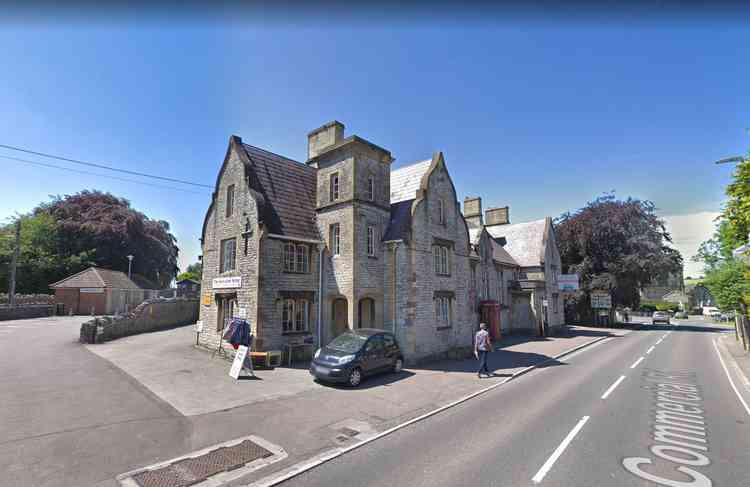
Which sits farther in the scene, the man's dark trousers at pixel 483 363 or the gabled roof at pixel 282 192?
the gabled roof at pixel 282 192

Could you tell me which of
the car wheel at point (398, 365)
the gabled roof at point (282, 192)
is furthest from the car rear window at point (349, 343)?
the gabled roof at point (282, 192)

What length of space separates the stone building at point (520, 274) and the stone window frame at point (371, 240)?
10787 millimetres

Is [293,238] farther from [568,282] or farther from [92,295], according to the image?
[92,295]

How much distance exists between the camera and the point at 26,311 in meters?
31.8

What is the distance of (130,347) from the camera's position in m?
19.0

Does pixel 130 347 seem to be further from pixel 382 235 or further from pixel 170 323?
pixel 382 235

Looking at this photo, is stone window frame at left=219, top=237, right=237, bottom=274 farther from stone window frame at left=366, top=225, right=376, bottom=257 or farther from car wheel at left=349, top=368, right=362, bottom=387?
car wheel at left=349, top=368, right=362, bottom=387

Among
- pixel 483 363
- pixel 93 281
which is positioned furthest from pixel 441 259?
pixel 93 281

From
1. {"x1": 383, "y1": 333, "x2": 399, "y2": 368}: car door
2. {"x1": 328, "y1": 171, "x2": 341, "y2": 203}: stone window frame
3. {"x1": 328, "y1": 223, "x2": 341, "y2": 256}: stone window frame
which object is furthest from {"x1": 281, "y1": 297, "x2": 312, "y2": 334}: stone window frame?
{"x1": 328, "y1": 171, "x2": 341, "y2": 203}: stone window frame

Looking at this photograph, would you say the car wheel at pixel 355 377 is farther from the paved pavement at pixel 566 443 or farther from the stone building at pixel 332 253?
the stone building at pixel 332 253

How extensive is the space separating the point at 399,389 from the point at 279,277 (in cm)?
749

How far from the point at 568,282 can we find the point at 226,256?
3154cm

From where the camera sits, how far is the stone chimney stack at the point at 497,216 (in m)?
40.7

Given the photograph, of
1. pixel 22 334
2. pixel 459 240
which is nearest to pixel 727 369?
pixel 459 240
